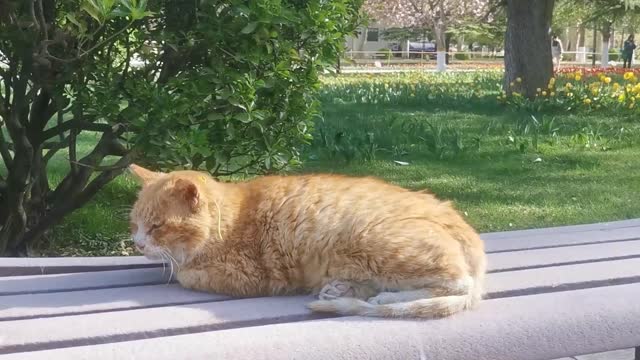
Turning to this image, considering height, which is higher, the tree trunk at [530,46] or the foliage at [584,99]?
the tree trunk at [530,46]

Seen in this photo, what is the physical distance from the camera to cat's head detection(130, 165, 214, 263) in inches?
91.1

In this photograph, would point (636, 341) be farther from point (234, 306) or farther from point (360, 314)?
point (234, 306)

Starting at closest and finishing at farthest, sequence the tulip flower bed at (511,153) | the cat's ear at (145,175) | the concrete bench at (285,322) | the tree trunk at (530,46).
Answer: the concrete bench at (285,322), the cat's ear at (145,175), the tulip flower bed at (511,153), the tree trunk at (530,46)

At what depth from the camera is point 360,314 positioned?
82.1 inches

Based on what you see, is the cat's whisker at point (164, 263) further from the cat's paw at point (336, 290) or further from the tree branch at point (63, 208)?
the tree branch at point (63, 208)

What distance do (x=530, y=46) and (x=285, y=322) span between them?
32.8ft

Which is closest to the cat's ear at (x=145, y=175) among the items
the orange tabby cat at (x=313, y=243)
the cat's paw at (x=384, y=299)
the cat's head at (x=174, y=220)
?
the orange tabby cat at (x=313, y=243)

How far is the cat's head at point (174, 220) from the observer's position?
2314 mm

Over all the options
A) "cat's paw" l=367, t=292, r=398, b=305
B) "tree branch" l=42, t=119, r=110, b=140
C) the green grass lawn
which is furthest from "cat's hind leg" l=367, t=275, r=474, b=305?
the green grass lawn

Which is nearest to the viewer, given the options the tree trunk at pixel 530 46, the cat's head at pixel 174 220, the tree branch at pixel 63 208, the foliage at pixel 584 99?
the cat's head at pixel 174 220

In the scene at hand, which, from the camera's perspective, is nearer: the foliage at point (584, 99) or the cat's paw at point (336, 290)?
the cat's paw at point (336, 290)

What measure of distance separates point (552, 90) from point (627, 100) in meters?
1.30

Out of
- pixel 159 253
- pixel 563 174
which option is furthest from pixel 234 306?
pixel 563 174

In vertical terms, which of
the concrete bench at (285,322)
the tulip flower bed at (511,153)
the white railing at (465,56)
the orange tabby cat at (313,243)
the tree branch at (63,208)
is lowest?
the white railing at (465,56)
